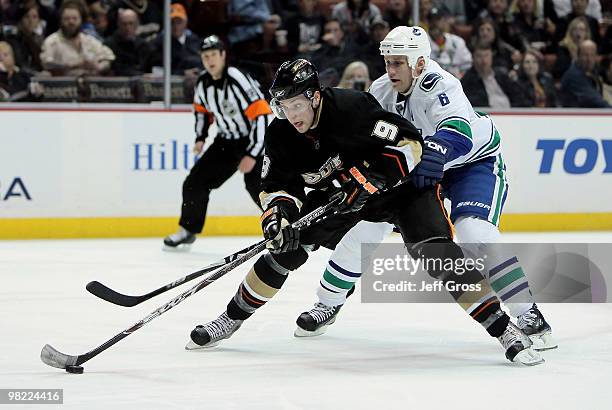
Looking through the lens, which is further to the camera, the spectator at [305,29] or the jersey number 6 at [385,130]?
the spectator at [305,29]

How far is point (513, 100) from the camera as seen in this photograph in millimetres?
7992

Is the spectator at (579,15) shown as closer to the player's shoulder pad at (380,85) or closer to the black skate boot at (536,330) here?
the player's shoulder pad at (380,85)

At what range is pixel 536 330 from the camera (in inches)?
156

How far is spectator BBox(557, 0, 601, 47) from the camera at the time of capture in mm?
8188

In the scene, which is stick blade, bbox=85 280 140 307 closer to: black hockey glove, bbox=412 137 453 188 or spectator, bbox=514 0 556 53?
black hockey glove, bbox=412 137 453 188

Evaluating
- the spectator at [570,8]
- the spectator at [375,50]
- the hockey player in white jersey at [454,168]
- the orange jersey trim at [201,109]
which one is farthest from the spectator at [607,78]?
the hockey player in white jersey at [454,168]

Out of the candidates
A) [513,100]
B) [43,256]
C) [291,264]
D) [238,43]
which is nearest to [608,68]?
[513,100]

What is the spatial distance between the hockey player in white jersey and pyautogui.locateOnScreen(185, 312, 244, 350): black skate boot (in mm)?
362

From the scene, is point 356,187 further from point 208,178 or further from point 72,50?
point 72,50

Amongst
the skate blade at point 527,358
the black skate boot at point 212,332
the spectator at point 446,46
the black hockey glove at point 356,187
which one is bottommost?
the spectator at point 446,46

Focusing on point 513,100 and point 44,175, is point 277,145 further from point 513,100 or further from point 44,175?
point 513,100

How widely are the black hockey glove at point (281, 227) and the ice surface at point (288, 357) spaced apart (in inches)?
15.2

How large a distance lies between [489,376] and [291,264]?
0.75 m

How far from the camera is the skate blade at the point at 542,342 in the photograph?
3.95 meters
